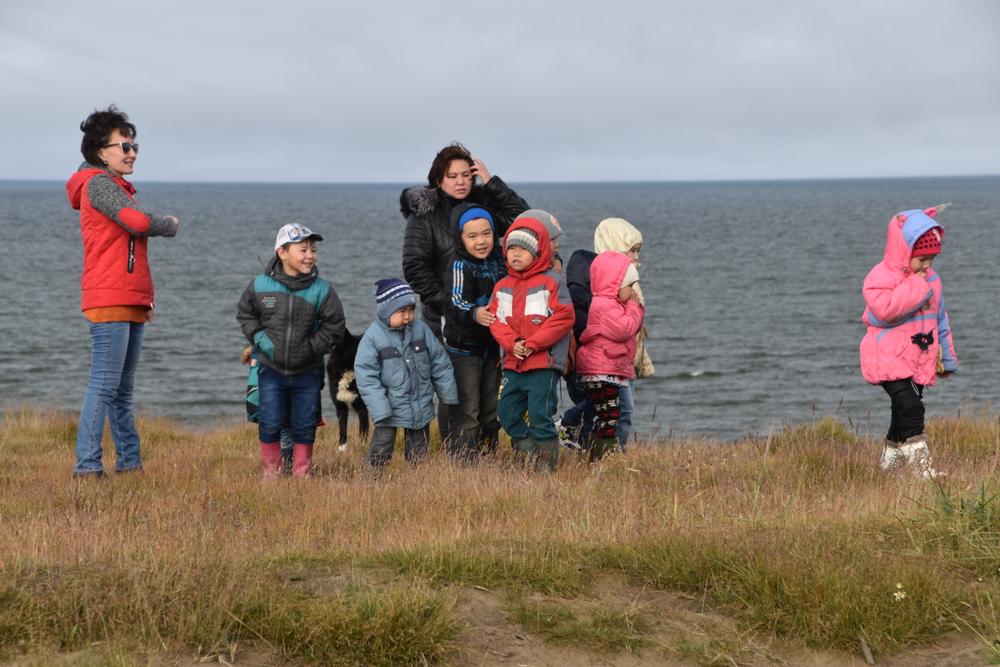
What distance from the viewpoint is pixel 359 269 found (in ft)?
159

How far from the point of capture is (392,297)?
773 centimetres

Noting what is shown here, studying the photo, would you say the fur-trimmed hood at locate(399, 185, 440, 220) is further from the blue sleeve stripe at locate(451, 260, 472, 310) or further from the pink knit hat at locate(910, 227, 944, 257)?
the pink knit hat at locate(910, 227, 944, 257)

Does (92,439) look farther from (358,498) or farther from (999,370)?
(999,370)

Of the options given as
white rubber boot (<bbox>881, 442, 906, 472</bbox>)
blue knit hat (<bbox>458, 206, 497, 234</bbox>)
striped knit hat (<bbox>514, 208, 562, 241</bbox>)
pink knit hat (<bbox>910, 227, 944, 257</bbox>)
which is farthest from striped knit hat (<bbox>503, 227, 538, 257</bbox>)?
white rubber boot (<bbox>881, 442, 906, 472</bbox>)

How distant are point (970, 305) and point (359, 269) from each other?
26.4 meters

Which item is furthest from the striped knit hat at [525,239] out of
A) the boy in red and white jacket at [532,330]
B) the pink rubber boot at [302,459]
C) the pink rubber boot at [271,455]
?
the pink rubber boot at [271,455]

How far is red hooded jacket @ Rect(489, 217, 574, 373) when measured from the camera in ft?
24.9

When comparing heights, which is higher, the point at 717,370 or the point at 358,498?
the point at 358,498

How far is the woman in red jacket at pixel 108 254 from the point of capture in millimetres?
7598

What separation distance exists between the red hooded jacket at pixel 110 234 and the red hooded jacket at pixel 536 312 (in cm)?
255

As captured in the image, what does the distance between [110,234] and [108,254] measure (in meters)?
0.15

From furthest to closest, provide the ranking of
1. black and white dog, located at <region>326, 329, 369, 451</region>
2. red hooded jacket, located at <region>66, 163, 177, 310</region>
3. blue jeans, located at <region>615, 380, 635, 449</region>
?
black and white dog, located at <region>326, 329, 369, 451</region> → blue jeans, located at <region>615, 380, 635, 449</region> → red hooded jacket, located at <region>66, 163, 177, 310</region>

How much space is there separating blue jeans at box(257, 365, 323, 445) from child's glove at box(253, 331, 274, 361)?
20cm

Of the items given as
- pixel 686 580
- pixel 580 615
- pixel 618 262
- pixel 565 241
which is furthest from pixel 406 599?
pixel 565 241
